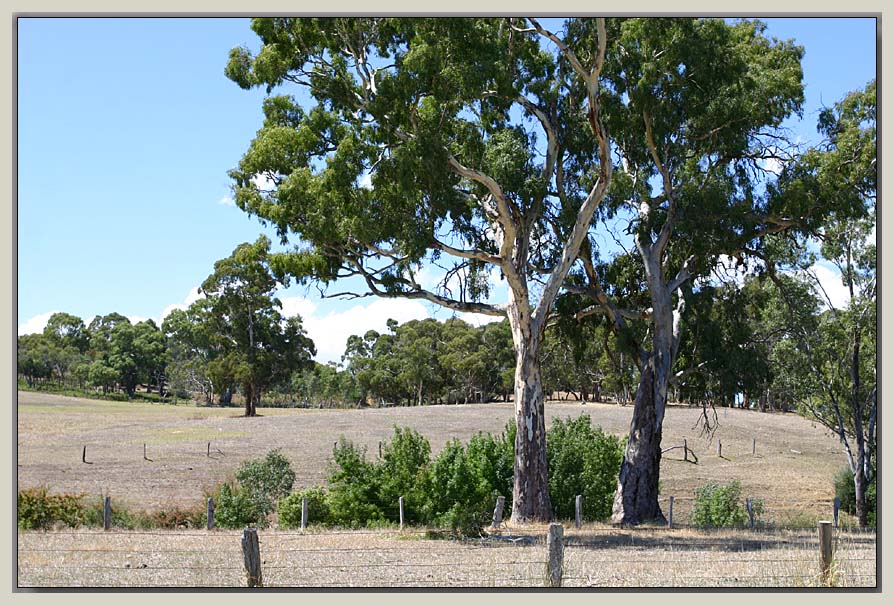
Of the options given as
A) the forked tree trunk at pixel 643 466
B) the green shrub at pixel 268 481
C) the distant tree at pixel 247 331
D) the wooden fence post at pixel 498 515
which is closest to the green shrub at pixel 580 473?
the forked tree trunk at pixel 643 466

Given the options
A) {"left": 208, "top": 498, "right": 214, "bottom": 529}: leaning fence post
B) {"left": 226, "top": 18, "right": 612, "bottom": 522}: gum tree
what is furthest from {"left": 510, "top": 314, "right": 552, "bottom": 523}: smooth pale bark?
{"left": 208, "top": 498, "right": 214, "bottom": 529}: leaning fence post

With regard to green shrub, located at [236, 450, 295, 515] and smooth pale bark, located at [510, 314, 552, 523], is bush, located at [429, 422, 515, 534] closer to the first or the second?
smooth pale bark, located at [510, 314, 552, 523]

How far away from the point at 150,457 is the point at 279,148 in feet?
85.9

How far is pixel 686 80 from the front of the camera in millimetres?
20781

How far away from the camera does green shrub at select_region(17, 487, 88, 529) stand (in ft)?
64.6

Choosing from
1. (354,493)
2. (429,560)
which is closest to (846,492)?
(354,493)

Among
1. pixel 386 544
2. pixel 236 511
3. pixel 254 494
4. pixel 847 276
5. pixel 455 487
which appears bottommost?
pixel 236 511

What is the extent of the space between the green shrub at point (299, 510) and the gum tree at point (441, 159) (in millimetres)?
5095

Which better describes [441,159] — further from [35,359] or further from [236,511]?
[35,359]

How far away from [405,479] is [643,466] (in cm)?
593

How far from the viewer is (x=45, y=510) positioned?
20.3m

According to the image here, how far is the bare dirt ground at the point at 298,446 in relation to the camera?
35.4m

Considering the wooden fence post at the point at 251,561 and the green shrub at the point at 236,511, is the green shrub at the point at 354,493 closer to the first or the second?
the green shrub at the point at 236,511

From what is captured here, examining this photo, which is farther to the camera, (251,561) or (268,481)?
(268,481)
